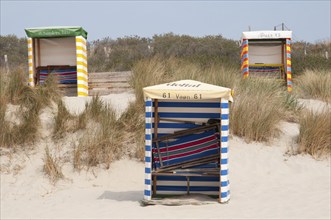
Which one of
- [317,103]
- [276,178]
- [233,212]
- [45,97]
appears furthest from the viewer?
[317,103]

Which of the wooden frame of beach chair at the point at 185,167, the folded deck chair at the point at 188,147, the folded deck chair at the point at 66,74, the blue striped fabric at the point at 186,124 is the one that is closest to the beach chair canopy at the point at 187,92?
the wooden frame of beach chair at the point at 185,167

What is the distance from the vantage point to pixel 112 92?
1264cm

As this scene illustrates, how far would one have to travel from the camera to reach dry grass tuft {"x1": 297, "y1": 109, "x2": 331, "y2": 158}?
9.38 metres

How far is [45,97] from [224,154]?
5.28 meters

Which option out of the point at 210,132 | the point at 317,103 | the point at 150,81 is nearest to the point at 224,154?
the point at 210,132

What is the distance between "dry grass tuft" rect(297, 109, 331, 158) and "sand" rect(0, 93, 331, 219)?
22cm

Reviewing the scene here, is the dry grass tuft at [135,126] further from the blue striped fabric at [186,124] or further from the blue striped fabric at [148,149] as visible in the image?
the blue striped fabric at [148,149]

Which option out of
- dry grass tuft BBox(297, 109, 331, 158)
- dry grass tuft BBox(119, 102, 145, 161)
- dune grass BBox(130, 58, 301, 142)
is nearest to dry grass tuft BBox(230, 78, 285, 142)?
dune grass BBox(130, 58, 301, 142)

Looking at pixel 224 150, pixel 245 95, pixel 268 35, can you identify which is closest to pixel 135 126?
pixel 245 95

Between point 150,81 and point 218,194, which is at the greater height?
point 150,81

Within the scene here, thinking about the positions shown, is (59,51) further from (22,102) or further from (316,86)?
(316,86)

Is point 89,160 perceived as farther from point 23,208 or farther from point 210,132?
point 210,132

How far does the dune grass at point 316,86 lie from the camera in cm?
1253

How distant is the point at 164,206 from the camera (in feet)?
22.0
